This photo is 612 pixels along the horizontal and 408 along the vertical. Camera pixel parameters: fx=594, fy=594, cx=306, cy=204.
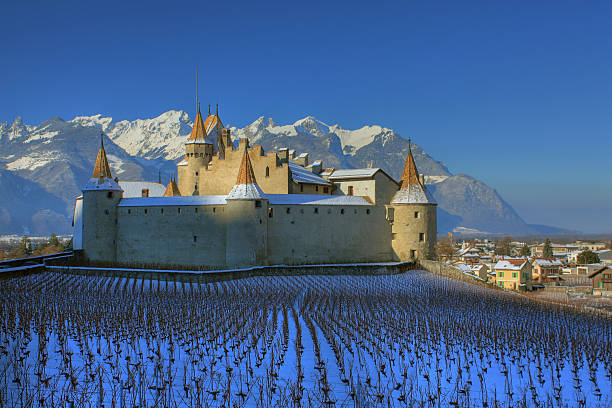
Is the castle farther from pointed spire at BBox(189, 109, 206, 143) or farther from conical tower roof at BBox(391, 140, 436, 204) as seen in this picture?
pointed spire at BBox(189, 109, 206, 143)

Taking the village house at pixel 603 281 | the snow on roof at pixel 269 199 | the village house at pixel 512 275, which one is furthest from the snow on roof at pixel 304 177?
the village house at pixel 512 275

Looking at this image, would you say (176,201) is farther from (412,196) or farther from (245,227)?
(412,196)

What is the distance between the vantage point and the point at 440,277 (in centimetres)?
4419

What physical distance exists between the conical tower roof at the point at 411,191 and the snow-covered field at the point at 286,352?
16.4 meters

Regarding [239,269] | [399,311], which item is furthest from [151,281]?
[399,311]

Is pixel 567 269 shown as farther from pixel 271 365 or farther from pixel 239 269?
pixel 271 365

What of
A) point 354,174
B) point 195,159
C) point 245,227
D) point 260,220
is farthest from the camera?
point 195,159

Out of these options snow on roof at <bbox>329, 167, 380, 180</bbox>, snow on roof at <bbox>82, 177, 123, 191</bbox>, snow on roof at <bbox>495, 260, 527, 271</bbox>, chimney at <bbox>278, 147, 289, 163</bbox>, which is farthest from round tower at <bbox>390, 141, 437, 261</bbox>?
snow on roof at <bbox>495, 260, 527, 271</bbox>

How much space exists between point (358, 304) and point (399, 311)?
10.2 ft

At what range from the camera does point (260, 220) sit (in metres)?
42.2

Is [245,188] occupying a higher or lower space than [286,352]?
higher

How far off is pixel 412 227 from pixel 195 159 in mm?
21486

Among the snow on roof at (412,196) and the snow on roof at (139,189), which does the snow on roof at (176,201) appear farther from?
the snow on roof at (139,189)

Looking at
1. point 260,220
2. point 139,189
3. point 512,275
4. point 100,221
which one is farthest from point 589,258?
point 100,221
